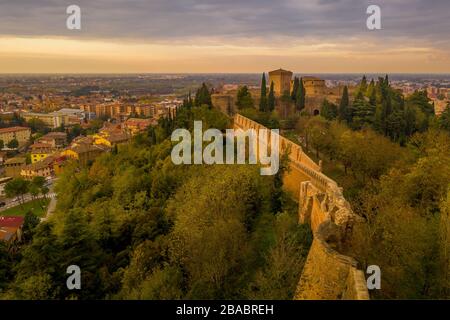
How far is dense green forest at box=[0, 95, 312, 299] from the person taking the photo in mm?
13773

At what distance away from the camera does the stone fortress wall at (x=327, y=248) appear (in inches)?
379

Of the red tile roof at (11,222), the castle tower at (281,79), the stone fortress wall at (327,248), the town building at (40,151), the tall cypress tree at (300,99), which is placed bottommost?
the red tile roof at (11,222)

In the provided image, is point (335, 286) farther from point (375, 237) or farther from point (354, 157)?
point (354, 157)

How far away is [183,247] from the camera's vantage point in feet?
52.5

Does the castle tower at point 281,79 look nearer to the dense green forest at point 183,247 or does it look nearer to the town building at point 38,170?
the dense green forest at point 183,247

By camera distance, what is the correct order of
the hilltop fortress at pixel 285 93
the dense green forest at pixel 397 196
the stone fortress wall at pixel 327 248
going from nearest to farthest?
the stone fortress wall at pixel 327 248, the dense green forest at pixel 397 196, the hilltop fortress at pixel 285 93

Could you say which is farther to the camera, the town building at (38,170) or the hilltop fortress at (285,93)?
the town building at (38,170)

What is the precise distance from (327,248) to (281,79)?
4782 cm

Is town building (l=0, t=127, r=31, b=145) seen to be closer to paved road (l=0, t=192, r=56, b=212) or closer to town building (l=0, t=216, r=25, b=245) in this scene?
paved road (l=0, t=192, r=56, b=212)

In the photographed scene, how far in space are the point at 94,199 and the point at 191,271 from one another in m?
20.1

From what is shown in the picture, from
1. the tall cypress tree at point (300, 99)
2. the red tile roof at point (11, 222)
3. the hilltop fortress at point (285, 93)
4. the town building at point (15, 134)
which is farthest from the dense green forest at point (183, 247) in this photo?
the town building at point (15, 134)

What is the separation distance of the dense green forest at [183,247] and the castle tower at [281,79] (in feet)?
108

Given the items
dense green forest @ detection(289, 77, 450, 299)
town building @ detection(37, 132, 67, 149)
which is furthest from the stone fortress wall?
town building @ detection(37, 132, 67, 149)
